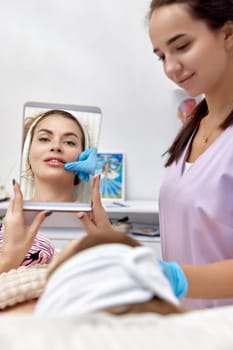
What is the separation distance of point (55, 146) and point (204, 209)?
0.40 metres

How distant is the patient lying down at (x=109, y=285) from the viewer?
1.26ft

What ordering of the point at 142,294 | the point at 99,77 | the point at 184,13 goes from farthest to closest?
1. the point at 99,77
2. the point at 184,13
3. the point at 142,294

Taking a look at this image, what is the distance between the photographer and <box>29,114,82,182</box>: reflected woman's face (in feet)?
3.33

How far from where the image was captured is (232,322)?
0.40 meters

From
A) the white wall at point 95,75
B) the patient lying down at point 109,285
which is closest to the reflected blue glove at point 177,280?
the patient lying down at point 109,285

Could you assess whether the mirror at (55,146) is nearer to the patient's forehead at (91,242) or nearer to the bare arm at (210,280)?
the bare arm at (210,280)

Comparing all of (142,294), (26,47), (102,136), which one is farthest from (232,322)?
(26,47)

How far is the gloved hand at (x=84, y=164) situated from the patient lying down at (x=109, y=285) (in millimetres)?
582

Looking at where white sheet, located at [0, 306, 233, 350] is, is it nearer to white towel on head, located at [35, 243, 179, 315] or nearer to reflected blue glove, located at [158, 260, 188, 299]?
white towel on head, located at [35, 243, 179, 315]

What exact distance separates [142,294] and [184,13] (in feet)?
2.33

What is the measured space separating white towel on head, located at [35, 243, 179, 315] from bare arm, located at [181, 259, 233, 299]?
290 mm

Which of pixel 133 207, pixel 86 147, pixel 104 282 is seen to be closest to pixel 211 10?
pixel 86 147

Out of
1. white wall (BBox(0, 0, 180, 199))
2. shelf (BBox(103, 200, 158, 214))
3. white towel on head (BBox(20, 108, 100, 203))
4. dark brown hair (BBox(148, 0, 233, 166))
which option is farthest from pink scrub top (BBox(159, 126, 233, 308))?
white wall (BBox(0, 0, 180, 199))

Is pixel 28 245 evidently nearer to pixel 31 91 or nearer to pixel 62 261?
pixel 62 261
